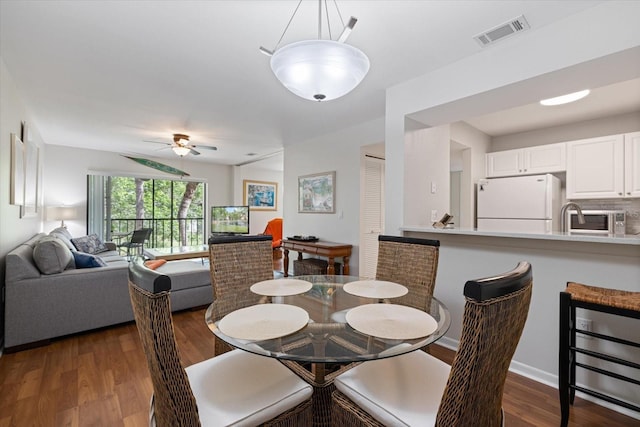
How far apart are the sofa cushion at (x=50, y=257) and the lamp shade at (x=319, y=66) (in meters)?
2.66

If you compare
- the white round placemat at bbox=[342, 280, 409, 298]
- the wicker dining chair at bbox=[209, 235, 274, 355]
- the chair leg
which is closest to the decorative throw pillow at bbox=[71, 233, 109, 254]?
the wicker dining chair at bbox=[209, 235, 274, 355]

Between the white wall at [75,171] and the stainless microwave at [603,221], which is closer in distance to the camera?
the stainless microwave at [603,221]

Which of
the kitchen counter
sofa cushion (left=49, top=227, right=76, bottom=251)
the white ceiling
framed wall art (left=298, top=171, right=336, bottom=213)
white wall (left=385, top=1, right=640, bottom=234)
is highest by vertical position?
the white ceiling

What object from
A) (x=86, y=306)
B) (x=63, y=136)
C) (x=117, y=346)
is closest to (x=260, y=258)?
(x=117, y=346)

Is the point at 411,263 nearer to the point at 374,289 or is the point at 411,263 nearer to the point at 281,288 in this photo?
the point at 374,289

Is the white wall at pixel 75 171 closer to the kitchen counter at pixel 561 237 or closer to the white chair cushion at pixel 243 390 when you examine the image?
the white chair cushion at pixel 243 390

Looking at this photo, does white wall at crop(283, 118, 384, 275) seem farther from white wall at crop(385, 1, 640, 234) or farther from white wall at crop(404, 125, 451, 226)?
white wall at crop(385, 1, 640, 234)

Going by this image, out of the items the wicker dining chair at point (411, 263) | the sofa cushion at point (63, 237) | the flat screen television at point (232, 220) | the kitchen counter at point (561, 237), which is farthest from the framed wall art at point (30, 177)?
the kitchen counter at point (561, 237)

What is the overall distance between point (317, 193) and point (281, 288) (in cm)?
299

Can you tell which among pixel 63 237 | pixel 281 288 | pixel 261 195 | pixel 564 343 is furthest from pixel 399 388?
pixel 261 195

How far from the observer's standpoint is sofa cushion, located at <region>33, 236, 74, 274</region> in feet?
8.20

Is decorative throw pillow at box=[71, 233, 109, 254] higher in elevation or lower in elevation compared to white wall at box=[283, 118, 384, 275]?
lower

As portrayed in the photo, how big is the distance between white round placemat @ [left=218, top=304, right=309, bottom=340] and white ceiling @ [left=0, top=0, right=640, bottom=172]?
166cm

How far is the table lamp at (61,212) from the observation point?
485 centimetres
